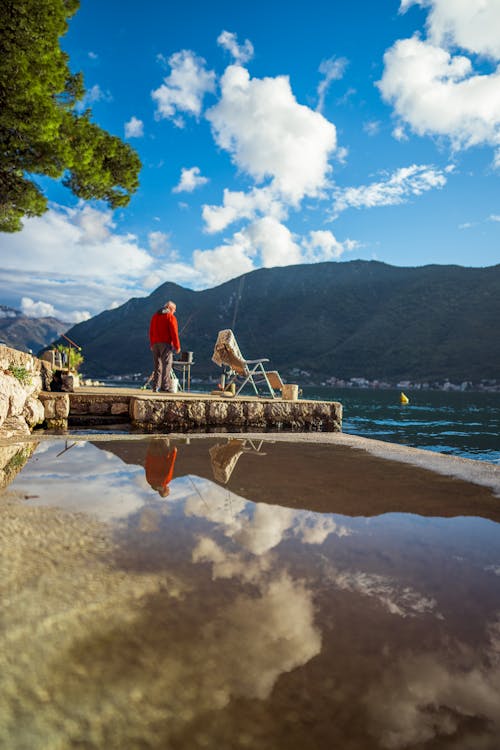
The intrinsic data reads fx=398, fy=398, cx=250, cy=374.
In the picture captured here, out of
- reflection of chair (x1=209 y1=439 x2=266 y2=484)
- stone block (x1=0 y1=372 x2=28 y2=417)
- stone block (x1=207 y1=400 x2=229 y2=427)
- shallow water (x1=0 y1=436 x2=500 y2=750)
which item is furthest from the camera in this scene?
stone block (x1=207 y1=400 x2=229 y2=427)

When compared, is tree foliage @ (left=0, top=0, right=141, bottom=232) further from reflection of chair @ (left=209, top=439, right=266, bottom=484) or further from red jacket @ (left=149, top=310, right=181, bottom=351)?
reflection of chair @ (left=209, top=439, right=266, bottom=484)

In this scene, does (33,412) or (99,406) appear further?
(99,406)

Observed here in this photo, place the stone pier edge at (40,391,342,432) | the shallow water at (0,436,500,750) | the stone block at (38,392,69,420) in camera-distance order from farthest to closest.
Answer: the stone pier edge at (40,391,342,432)
the stone block at (38,392,69,420)
the shallow water at (0,436,500,750)

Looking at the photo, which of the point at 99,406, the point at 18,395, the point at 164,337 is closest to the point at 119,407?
the point at 99,406

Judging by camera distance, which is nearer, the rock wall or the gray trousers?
the rock wall

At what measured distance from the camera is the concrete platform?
6.98m

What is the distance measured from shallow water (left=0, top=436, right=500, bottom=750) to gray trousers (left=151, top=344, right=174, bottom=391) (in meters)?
6.66

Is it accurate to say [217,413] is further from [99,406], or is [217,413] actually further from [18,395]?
[18,395]

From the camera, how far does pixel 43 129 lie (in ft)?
27.5

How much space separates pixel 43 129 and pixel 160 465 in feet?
27.3

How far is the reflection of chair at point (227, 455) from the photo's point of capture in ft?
11.9

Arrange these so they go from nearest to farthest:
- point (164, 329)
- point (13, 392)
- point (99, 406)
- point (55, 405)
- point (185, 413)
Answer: point (13, 392) < point (55, 405) < point (185, 413) < point (99, 406) < point (164, 329)

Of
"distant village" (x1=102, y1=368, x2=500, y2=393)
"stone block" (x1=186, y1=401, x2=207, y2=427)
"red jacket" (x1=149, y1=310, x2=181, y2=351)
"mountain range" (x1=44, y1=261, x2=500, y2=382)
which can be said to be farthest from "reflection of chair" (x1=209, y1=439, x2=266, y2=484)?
"distant village" (x1=102, y1=368, x2=500, y2=393)

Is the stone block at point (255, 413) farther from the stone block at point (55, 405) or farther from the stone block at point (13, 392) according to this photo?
the stone block at point (13, 392)
